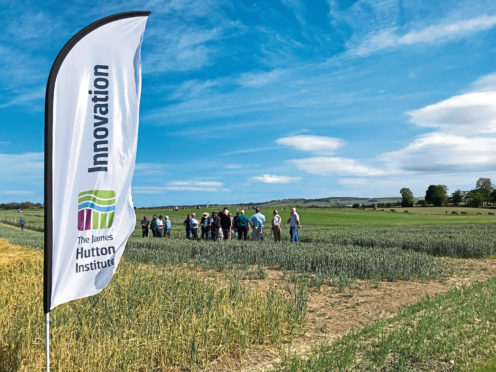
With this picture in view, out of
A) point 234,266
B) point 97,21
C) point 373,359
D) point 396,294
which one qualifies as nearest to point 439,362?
point 373,359

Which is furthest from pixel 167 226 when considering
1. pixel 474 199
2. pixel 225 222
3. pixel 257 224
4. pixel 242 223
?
pixel 474 199

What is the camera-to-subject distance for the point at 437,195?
126 meters

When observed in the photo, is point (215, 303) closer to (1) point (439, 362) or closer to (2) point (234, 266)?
(1) point (439, 362)

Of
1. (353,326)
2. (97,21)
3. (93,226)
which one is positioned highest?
(97,21)

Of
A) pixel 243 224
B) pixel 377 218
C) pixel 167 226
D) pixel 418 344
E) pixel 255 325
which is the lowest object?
pixel 377 218

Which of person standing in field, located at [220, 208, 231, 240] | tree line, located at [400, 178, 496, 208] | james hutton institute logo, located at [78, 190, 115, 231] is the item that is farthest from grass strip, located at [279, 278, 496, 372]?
tree line, located at [400, 178, 496, 208]

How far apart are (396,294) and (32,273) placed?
9405 millimetres

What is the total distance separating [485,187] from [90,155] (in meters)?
146

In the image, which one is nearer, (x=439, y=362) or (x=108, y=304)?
(x=439, y=362)

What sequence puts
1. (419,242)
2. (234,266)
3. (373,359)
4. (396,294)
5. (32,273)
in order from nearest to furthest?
(373,359) < (396,294) < (32,273) < (234,266) < (419,242)

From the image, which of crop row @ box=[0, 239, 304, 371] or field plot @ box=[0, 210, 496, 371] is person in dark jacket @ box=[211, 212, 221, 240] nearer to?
field plot @ box=[0, 210, 496, 371]

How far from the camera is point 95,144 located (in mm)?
4746

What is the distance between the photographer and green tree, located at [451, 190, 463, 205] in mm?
124562

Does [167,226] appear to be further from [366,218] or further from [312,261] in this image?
[366,218]
